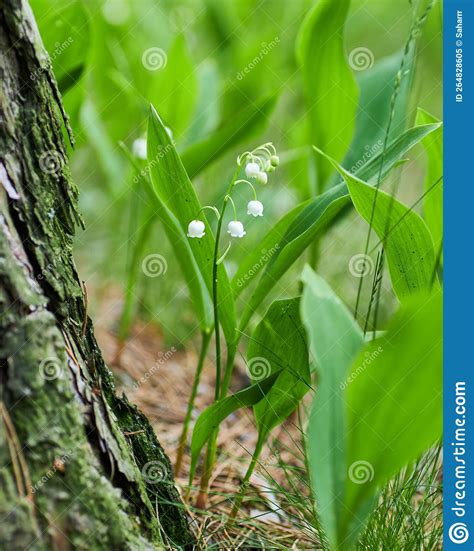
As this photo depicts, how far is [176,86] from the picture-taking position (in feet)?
4.83

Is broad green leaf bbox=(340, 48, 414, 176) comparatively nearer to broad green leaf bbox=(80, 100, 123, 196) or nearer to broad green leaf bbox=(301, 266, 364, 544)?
broad green leaf bbox=(301, 266, 364, 544)

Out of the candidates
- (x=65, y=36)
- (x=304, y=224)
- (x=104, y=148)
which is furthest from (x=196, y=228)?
(x=104, y=148)

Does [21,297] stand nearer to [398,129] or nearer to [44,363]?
[44,363]

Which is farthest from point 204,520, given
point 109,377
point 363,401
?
point 363,401

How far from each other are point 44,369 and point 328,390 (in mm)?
313

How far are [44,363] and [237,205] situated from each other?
74 cm

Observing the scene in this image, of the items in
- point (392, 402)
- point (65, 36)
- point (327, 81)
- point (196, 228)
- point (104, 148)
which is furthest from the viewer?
point (104, 148)

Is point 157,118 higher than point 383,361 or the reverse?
higher

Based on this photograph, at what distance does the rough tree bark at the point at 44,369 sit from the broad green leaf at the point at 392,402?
0.86 feet

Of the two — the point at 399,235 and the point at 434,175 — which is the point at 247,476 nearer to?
the point at 399,235

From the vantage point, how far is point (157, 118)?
87cm

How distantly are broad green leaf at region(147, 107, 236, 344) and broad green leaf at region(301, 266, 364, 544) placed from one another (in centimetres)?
21

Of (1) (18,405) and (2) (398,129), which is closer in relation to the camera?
(1) (18,405)

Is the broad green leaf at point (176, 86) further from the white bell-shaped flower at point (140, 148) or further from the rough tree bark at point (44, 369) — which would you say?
the rough tree bark at point (44, 369)
